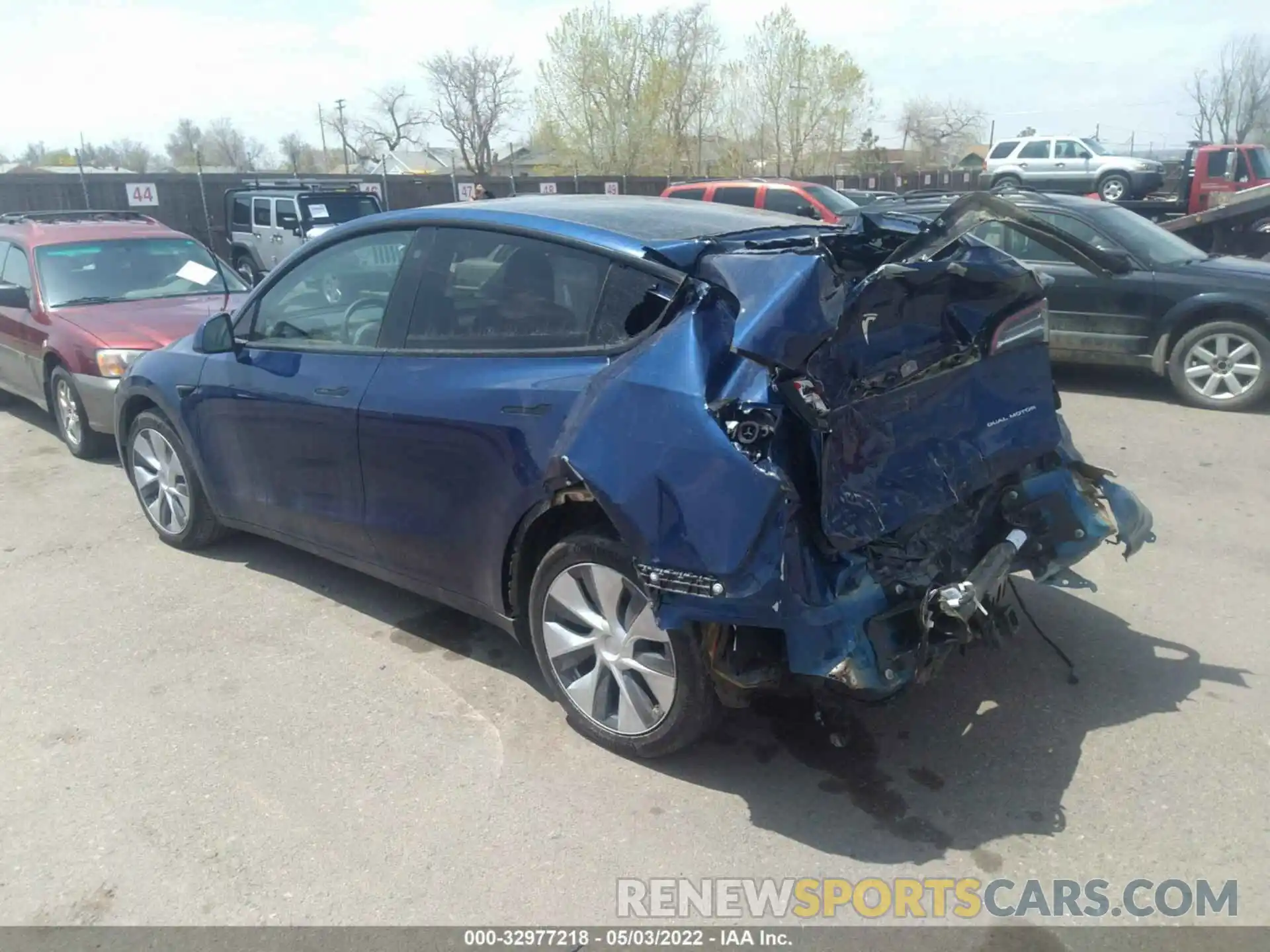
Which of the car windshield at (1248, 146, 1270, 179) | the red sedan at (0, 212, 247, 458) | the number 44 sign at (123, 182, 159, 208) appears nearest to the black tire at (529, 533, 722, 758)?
the red sedan at (0, 212, 247, 458)

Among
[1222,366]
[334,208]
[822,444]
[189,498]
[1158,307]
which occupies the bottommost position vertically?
[1222,366]

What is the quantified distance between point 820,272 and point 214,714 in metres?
2.80

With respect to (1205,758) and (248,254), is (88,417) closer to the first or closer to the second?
(1205,758)

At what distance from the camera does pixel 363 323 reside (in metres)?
4.28

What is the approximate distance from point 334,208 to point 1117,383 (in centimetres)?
1324

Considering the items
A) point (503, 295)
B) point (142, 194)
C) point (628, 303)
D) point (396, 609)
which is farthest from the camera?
point (142, 194)

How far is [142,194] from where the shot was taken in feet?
66.6

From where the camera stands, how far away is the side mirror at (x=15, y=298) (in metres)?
7.80

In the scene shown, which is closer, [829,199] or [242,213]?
[829,199]

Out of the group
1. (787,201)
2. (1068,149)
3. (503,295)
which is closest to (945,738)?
(503,295)

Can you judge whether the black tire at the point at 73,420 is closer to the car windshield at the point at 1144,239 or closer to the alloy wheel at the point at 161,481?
the alloy wheel at the point at 161,481

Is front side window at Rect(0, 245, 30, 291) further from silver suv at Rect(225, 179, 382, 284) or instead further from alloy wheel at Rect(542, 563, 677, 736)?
silver suv at Rect(225, 179, 382, 284)

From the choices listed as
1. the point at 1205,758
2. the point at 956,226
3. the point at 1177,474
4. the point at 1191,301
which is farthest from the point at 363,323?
the point at 1191,301

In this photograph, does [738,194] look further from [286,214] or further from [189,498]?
[189,498]
